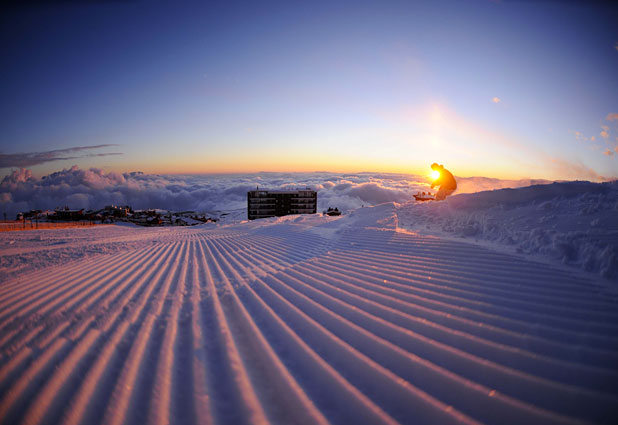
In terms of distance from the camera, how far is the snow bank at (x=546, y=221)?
2928 mm

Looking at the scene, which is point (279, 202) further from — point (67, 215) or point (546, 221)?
point (546, 221)

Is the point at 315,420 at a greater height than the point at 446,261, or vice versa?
the point at 446,261

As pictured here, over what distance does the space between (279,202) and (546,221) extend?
2075 inches

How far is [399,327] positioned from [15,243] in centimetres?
1255

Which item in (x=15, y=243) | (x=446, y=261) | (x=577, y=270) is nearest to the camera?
(x=577, y=270)

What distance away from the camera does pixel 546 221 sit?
13.5 feet

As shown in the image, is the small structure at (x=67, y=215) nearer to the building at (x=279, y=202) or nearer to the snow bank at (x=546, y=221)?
the building at (x=279, y=202)

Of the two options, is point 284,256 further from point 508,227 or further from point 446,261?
point 508,227

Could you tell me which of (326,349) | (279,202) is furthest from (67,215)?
(326,349)

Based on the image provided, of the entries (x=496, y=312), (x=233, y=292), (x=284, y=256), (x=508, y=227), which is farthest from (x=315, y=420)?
(x=508, y=227)

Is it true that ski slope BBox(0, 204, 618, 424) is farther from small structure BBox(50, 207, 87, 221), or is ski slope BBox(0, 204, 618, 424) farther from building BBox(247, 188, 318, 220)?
building BBox(247, 188, 318, 220)

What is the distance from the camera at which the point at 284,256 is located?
5.64 metres

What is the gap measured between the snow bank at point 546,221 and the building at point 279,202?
161 ft

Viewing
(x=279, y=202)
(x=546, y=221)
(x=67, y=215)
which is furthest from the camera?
(x=279, y=202)
